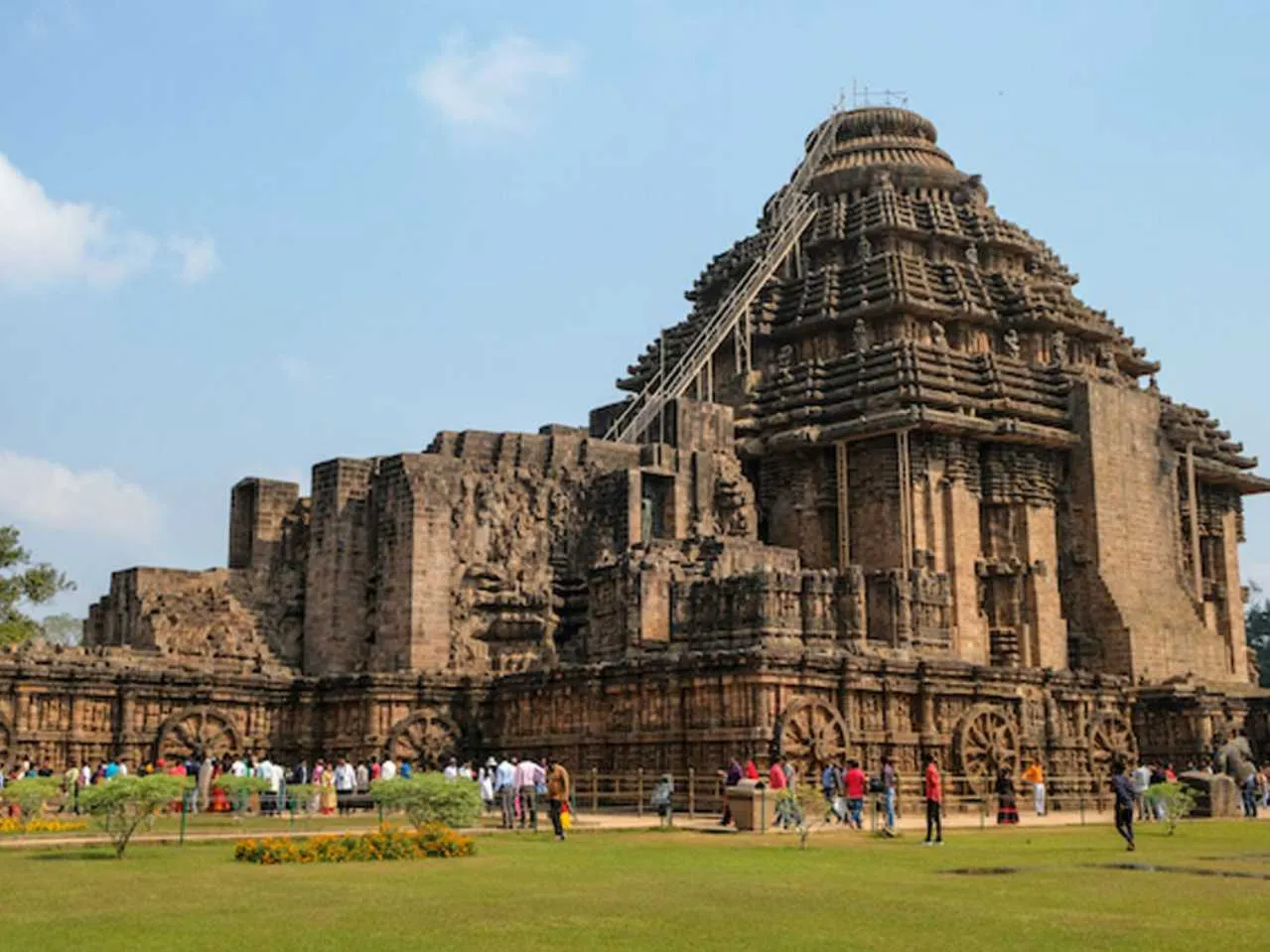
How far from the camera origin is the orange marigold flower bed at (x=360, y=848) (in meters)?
20.7

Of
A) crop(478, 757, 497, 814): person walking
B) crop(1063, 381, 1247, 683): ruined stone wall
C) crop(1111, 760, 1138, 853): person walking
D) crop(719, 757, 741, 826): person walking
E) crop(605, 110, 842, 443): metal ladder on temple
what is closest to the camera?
crop(1111, 760, 1138, 853): person walking

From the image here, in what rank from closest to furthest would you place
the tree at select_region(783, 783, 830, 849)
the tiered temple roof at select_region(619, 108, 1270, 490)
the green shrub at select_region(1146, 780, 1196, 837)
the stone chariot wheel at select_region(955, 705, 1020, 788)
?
the tree at select_region(783, 783, 830, 849) → the green shrub at select_region(1146, 780, 1196, 837) → the stone chariot wheel at select_region(955, 705, 1020, 788) → the tiered temple roof at select_region(619, 108, 1270, 490)

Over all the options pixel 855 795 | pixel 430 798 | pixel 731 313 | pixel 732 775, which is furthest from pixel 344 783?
pixel 731 313

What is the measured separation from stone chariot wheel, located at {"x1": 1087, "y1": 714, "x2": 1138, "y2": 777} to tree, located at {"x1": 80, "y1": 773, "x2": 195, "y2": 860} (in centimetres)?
2666

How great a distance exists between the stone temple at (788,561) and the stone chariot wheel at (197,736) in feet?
0.31

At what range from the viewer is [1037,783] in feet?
117

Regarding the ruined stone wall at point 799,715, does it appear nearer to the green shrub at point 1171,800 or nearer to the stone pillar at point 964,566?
the green shrub at point 1171,800

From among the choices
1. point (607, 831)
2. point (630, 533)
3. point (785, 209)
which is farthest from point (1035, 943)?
point (785, 209)

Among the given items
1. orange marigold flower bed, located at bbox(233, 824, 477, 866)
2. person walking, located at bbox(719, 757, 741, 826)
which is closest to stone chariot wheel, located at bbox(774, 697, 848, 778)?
person walking, located at bbox(719, 757, 741, 826)

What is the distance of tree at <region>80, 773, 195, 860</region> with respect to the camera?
21.4 m

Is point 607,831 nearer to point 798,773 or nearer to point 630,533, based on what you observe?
point 798,773

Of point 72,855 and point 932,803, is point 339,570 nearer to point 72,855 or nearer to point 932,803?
point 72,855

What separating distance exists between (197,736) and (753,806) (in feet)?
59.9

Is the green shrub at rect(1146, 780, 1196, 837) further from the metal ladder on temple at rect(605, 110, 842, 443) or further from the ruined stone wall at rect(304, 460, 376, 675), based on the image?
the metal ladder on temple at rect(605, 110, 842, 443)
